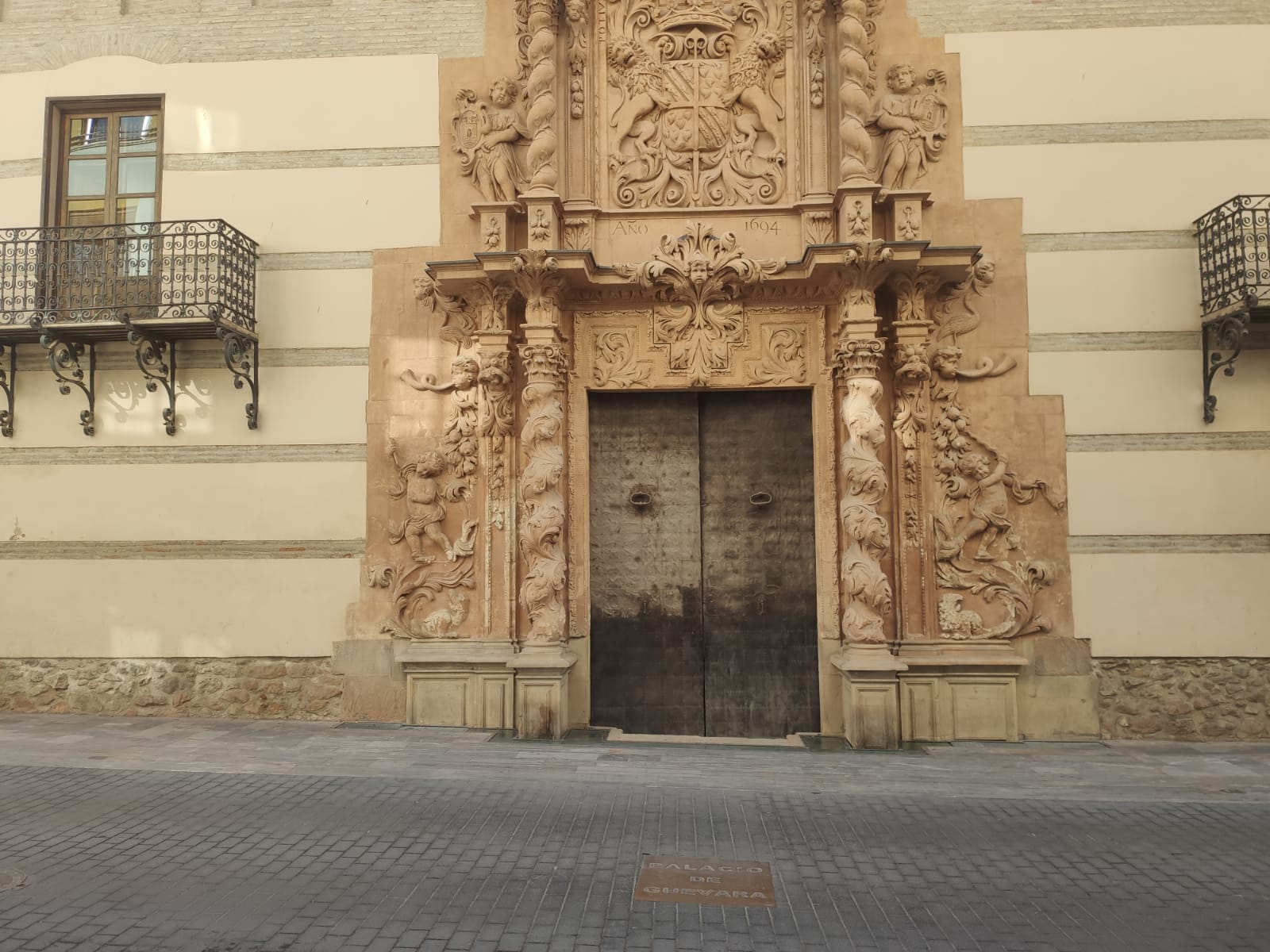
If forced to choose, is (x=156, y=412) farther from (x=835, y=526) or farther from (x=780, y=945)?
(x=780, y=945)

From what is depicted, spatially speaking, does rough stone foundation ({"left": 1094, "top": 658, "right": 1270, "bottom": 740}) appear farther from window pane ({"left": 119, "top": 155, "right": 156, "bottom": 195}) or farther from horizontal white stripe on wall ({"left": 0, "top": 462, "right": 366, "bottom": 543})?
window pane ({"left": 119, "top": 155, "right": 156, "bottom": 195})

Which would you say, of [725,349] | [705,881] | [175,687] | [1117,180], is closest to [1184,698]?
[1117,180]

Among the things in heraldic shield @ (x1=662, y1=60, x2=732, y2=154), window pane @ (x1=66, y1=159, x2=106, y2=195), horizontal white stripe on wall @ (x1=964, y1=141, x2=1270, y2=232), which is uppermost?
heraldic shield @ (x1=662, y1=60, x2=732, y2=154)

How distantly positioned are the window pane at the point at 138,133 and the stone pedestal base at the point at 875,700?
990cm

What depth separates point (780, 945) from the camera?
388cm

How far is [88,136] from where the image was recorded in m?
9.73

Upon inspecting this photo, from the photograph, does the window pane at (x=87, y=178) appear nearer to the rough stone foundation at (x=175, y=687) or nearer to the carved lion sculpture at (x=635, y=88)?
the rough stone foundation at (x=175, y=687)

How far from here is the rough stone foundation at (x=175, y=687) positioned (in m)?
8.88

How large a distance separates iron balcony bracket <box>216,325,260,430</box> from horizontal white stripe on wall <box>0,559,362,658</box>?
5.53ft

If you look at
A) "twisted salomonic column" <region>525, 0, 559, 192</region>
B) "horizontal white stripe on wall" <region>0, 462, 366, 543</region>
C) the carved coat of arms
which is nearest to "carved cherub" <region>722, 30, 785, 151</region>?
the carved coat of arms

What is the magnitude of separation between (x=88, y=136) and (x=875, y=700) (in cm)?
1099

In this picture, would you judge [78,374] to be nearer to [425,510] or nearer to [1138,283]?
[425,510]

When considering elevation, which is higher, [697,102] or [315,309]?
[697,102]

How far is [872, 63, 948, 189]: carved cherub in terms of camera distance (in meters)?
8.73
